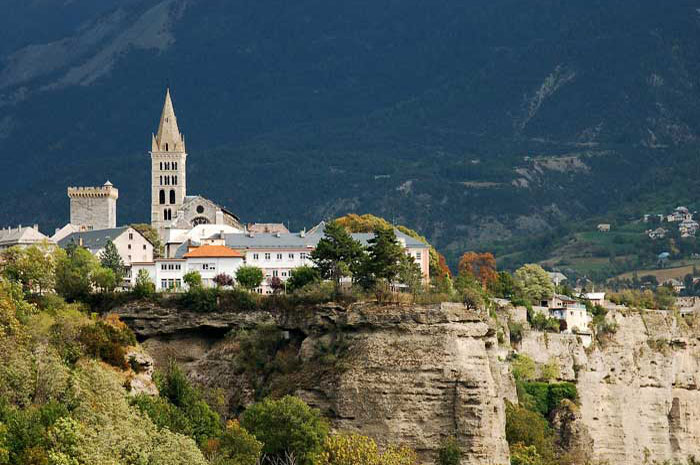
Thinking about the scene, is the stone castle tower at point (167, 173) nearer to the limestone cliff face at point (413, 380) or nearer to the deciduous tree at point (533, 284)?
the deciduous tree at point (533, 284)

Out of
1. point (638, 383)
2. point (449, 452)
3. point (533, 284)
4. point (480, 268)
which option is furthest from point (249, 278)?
point (480, 268)

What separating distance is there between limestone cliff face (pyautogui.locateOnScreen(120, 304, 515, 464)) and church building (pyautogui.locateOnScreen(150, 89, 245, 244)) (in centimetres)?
3891

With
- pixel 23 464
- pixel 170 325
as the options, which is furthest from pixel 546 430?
pixel 23 464

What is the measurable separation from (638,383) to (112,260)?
3674cm

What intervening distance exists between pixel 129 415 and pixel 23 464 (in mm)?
10510

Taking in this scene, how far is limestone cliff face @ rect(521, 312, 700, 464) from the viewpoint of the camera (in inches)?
4540

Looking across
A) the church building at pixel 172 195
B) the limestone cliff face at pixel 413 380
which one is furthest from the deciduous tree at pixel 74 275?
the church building at pixel 172 195

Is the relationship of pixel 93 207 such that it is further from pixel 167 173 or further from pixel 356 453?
pixel 356 453

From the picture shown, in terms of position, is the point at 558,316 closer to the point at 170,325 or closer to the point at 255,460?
the point at 170,325

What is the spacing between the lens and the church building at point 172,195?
135 metres

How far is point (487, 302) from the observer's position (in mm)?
111312

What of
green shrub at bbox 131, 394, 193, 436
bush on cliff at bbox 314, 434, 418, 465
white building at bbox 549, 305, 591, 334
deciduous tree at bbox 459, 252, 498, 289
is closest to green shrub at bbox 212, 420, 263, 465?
green shrub at bbox 131, 394, 193, 436

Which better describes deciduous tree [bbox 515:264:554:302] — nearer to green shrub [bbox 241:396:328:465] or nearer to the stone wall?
the stone wall

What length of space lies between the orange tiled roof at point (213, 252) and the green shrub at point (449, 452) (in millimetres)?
23833
